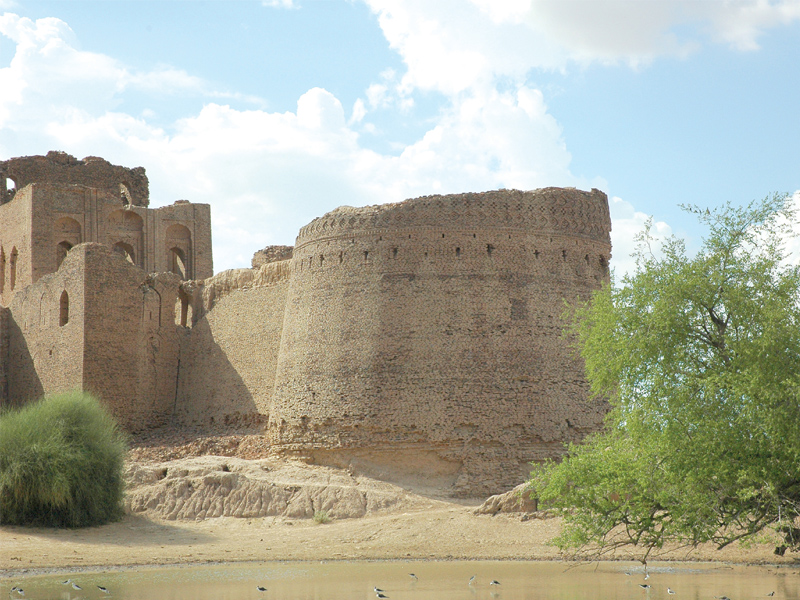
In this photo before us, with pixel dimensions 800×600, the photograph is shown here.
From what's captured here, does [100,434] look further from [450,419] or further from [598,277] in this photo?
[598,277]

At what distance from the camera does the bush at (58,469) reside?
73.8 feet

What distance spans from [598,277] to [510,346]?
2.96 m

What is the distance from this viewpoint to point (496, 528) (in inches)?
799

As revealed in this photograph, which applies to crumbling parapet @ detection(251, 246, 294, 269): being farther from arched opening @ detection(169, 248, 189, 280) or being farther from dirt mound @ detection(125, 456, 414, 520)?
arched opening @ detection(169, 248, 189, 280)

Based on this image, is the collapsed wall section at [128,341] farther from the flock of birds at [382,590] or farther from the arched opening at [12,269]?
the flock of birds at [382,590]

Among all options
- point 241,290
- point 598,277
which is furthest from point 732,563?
point 241,290

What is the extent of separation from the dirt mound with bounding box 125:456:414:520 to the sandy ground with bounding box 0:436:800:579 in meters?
0.05

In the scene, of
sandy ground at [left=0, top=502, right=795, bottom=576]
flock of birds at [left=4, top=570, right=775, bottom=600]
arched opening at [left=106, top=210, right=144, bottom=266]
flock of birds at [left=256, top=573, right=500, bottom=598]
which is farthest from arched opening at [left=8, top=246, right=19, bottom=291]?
flock of birds at [left=256, top=573, right=500, bottom=598]

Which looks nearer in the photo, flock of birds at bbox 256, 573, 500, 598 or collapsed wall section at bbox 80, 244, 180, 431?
flock of birds at bbox 256, 573, 500, 598

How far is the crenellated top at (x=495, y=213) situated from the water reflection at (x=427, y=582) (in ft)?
26.5

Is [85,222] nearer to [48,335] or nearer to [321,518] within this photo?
[48,335]

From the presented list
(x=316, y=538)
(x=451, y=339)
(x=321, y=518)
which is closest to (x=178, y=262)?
(x=451, y=339)

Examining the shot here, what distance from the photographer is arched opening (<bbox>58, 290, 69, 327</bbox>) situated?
32.6m

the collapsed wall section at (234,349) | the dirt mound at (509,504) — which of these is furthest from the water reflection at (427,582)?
the collapsed wall section at (234,349)
